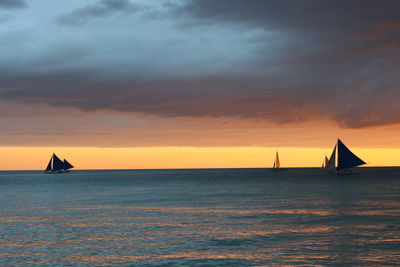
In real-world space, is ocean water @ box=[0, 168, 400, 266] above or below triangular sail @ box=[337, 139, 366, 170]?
below

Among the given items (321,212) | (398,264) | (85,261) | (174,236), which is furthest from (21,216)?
(398,264)

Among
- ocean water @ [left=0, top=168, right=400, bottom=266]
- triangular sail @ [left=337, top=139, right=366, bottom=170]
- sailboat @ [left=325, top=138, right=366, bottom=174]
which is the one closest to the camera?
ocean water @ [left=0, top=168, right=400, bottom=266]

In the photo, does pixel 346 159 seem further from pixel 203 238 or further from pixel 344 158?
pixel 203 238

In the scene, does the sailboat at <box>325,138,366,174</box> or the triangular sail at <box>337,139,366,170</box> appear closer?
the sailboat at <box>325,138,366,174</box>

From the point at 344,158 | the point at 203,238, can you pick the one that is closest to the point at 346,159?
the point at 344,158

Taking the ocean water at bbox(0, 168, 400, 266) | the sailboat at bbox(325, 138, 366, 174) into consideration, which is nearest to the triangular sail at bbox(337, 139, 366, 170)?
the sailboat at bbox(325, 138, 366, 174)

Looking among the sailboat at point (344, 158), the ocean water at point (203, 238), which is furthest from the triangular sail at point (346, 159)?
the ocean water at point (203, 238)

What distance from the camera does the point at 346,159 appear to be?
170000 millimetres

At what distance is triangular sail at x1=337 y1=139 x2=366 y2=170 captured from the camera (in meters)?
167

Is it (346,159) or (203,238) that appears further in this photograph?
(346,159)

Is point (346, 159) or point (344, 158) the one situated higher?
point (344, 158)

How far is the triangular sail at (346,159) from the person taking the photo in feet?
548

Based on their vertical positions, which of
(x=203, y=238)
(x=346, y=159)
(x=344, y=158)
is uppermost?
(x=344, y=158)

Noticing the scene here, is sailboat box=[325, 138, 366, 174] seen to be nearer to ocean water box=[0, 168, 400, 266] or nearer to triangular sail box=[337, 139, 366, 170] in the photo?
triangular sail box=[337, 139, 366, 170]
